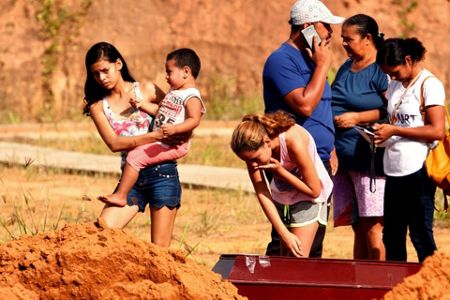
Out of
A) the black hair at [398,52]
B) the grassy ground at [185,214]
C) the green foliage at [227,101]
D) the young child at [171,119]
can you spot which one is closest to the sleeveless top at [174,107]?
the young child at [171,119]

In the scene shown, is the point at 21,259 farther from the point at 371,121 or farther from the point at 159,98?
the point at 371,121

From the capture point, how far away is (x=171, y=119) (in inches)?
293

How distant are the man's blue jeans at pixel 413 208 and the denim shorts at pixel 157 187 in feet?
3.91

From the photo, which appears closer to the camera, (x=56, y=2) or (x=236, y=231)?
(x=236, y=231)

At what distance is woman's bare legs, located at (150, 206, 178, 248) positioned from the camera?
A: 7430mm

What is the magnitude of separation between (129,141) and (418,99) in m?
1.61

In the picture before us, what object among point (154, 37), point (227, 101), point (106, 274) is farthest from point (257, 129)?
point (154, 37)

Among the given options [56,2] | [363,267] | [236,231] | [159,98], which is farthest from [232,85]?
[363,267]

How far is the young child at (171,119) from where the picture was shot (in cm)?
741

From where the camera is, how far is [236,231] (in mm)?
10812

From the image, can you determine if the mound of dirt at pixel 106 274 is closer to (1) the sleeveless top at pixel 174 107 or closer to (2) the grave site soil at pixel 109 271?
(2) the grave site soil at pixel 109 271

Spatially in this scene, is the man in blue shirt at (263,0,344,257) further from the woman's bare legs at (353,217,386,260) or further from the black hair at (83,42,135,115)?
the black hair at (83,42,135,115)

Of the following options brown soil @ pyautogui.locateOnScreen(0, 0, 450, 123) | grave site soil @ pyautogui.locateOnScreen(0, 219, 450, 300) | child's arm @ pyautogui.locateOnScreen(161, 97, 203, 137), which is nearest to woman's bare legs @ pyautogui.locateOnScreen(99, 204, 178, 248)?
child's arm @ pyautogui.locateOnScreen(161, 97, 203, 137)

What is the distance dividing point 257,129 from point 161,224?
98 cm
